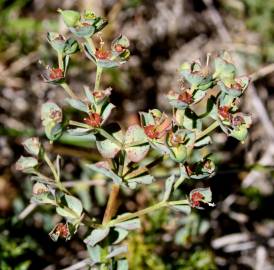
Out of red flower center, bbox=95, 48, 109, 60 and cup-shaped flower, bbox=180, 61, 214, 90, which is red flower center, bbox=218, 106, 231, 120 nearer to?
cup-shaped flower, bbox=180, 61, 214, 90

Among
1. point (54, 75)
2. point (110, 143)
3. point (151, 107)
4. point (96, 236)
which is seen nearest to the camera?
point (54, 75)

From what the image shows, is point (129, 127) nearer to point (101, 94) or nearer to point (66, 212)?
point (101, 94)

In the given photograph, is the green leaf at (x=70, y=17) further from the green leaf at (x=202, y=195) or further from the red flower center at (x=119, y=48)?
the green leaf at (x=202, y=195)

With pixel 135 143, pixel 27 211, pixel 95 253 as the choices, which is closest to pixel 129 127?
pixel 135 143

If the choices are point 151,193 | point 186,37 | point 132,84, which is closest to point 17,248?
point 151,193

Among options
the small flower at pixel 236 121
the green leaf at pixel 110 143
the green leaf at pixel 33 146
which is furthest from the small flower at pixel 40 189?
the small flower at pixel 236 121
